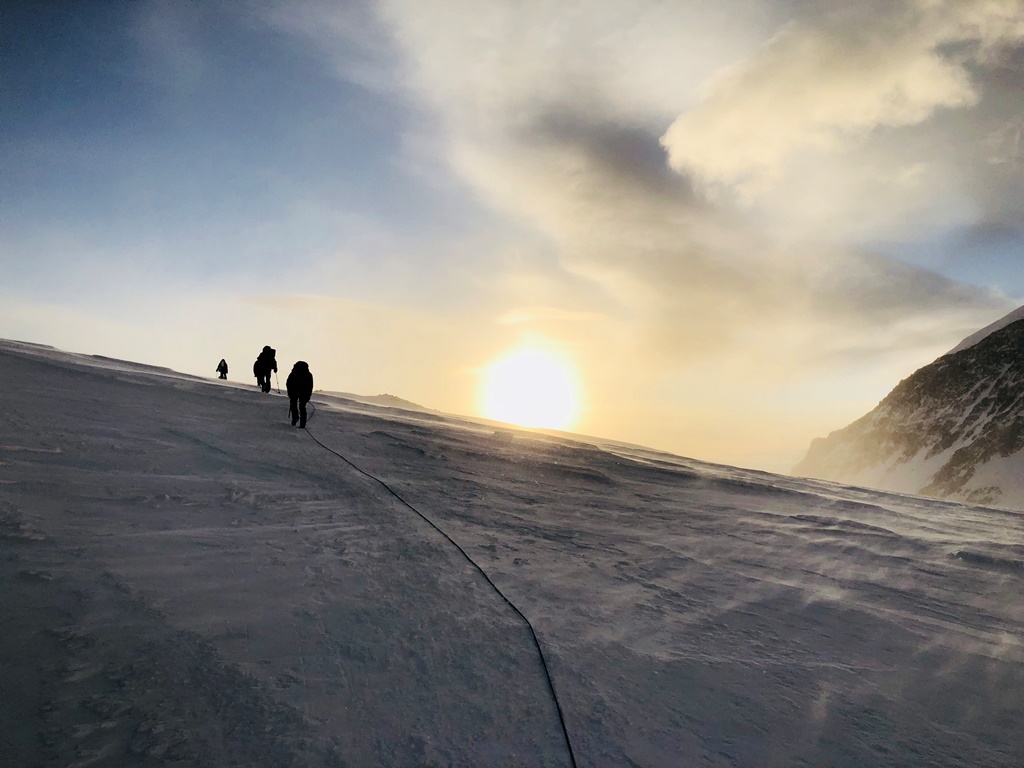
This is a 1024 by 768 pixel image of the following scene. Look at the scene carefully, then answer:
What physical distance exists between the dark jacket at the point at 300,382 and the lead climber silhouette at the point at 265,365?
22.1ft

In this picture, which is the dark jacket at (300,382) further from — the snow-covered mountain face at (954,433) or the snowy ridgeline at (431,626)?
the snow-covered mountain face at (954,433)

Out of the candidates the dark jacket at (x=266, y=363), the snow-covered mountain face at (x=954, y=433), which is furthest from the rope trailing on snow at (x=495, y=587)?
the snow-covered mountain face at (x=954, y=433)

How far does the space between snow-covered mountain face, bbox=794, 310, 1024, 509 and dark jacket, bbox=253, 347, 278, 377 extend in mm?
121597

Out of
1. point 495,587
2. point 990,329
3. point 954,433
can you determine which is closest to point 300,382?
point 495,587

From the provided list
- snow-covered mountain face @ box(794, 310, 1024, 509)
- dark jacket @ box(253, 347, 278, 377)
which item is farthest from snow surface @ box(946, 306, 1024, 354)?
dark jacket @ box(253, 347, 278, 377)

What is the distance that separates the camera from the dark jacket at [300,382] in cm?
1343

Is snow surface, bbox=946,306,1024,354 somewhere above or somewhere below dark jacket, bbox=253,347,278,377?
above

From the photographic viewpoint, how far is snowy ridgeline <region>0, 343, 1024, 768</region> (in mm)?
3350

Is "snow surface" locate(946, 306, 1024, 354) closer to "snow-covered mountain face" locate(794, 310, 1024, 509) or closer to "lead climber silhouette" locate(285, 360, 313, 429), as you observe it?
"snow-covered mountain face" locate(794, 310, 1024, 509)

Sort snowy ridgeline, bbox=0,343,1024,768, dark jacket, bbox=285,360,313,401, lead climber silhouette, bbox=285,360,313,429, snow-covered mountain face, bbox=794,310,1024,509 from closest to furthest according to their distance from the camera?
snowy ridgeline, bbox=0,343,1024,768
lead climber silhouette, bbox=285,360,313,429
dark jacket, bbox=285,360,313,401
snow-covered mountain face, bbox=794,310,1024,509

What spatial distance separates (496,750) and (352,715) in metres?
0.97

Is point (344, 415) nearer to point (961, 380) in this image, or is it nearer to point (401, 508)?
point (401, 508)

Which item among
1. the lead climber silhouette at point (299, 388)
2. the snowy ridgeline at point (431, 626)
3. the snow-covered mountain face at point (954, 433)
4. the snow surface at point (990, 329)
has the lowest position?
the snowy ridgeline at point (431, 626)

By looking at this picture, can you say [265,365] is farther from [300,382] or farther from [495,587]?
[495,587]
